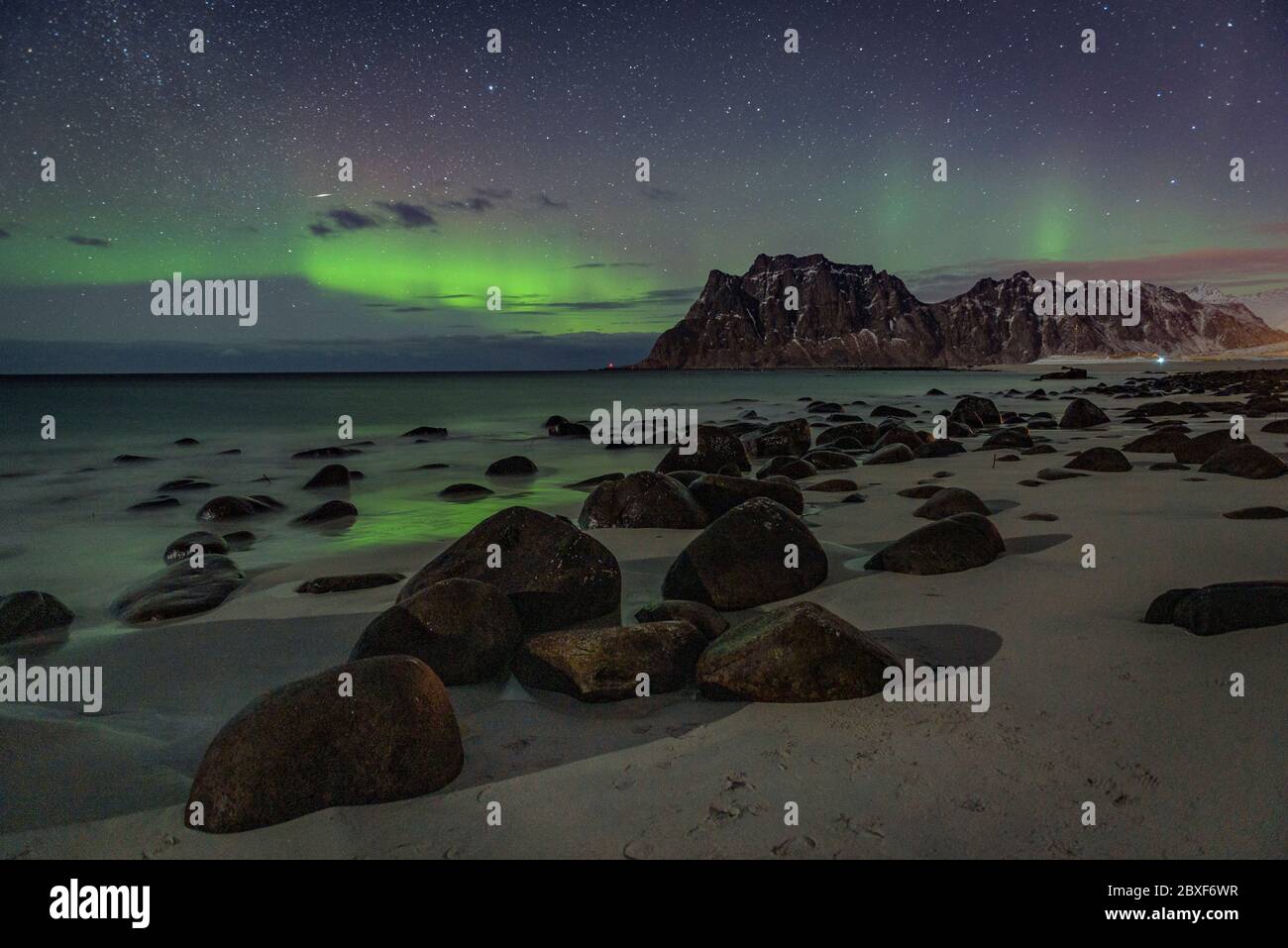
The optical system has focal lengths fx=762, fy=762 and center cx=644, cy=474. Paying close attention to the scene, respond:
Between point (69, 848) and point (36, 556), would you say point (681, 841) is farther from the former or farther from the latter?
point (36, 556)

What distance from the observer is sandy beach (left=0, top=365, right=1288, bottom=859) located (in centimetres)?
267

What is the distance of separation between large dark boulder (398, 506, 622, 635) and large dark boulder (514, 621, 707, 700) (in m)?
0.97

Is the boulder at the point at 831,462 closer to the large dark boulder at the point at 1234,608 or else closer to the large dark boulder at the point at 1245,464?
the large dark boulder at the point at 1245,464

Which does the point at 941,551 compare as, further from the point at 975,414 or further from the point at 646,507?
the point at 975,414

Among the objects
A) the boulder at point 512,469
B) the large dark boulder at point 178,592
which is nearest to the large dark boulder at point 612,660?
the large dark boulder at point 178,592

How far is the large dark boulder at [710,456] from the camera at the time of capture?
11.9 metres

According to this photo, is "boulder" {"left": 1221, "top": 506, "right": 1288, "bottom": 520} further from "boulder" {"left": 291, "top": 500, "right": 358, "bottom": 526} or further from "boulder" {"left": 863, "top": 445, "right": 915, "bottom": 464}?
"boulder" {"left": 291, "top": 500, "right": 358, "bottom": 526}

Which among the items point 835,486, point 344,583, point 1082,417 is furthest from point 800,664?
point 1082,417

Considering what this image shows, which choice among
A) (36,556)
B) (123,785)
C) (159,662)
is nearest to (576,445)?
(36,556)

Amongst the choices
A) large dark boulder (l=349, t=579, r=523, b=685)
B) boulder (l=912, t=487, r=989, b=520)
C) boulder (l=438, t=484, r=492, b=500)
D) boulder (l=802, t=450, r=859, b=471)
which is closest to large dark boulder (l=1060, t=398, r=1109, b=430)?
boulder (l=802, t=450, r=859, b=471)

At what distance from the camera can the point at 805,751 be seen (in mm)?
3186

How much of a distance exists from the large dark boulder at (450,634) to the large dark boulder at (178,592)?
6.58ft

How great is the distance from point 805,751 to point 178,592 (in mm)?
4949
